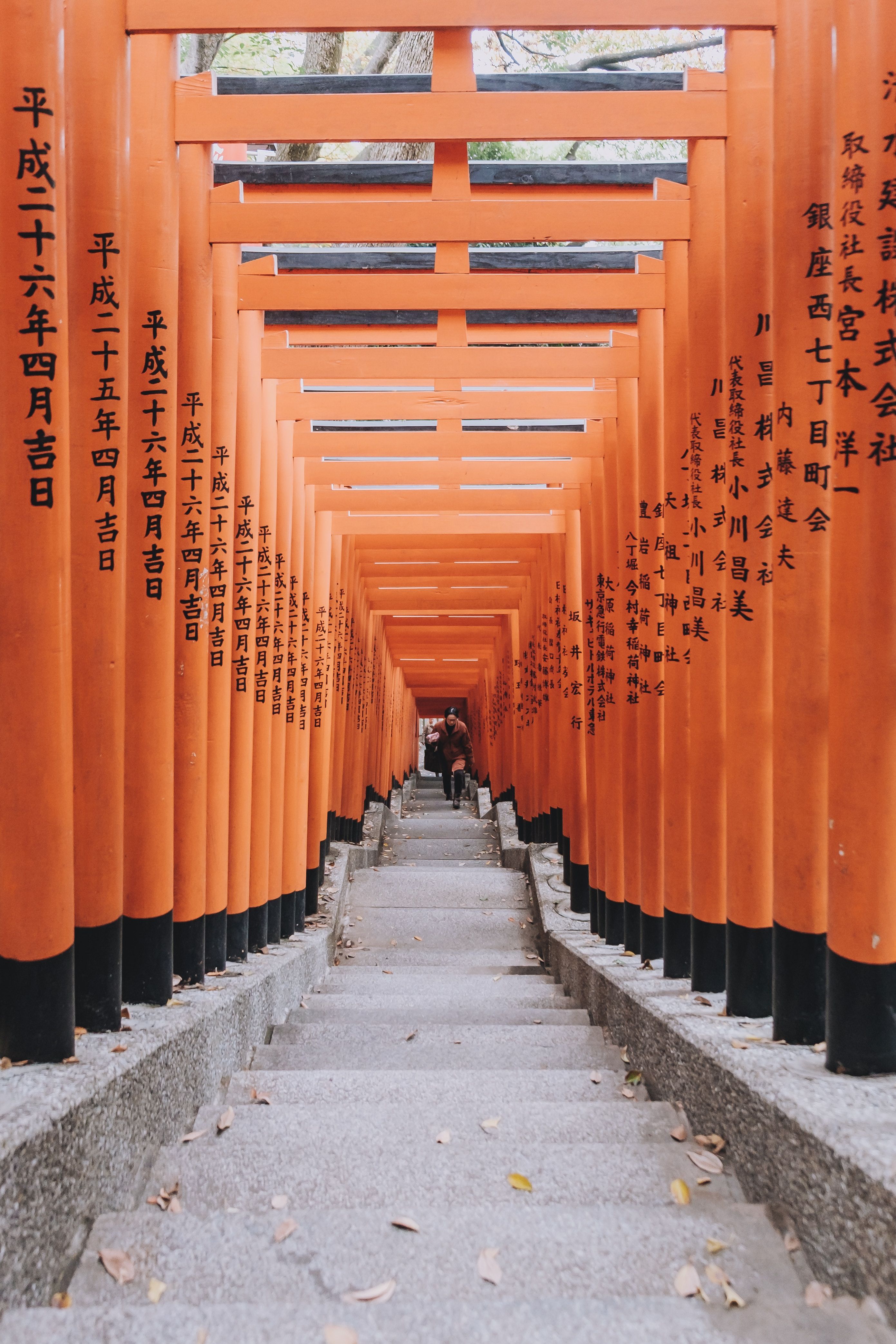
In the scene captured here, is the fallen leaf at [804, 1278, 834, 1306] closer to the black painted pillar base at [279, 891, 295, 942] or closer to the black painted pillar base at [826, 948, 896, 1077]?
the black painted pillar base at [826, 948, 896, 1077]

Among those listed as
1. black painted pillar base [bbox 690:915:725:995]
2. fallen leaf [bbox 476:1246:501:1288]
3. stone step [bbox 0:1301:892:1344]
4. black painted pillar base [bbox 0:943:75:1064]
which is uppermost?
black painted pillar base [bbox 0:943:75:1064]

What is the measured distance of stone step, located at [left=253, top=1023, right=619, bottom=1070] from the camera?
14.5 feet

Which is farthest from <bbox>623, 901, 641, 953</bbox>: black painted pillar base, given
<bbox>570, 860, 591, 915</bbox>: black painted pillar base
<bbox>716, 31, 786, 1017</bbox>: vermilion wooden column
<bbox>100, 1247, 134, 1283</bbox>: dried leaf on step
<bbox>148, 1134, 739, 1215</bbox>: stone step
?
<bbox>100, 1247, 134, 1283</bbox>: dried leaf on step

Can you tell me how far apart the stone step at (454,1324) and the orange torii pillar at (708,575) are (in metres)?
2.26

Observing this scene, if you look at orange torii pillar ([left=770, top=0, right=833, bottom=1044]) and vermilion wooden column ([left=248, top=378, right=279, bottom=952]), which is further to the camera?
vermilion wooden column ([left=248, top=378, right=279, bottom=952])

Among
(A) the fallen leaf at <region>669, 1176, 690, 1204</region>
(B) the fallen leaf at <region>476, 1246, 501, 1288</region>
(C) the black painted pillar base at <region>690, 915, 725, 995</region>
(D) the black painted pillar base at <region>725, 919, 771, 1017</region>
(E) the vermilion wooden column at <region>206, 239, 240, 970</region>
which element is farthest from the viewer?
(E) the vermilion wooden column at <region>206, 239, 240, 970</region>

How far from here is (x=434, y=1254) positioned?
7.61 ft

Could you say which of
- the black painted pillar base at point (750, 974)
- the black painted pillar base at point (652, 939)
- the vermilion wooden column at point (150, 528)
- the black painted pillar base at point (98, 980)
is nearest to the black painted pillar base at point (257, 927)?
the vermilion wooden column at point (150, 528)

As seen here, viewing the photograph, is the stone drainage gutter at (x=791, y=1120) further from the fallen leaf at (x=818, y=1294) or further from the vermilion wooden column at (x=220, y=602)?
the vermilion wooden column at (x=220, y=602)

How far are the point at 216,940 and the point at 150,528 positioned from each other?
7.51ft

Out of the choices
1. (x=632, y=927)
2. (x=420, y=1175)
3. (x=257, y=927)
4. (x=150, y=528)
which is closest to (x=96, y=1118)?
(x=420, y=1175)

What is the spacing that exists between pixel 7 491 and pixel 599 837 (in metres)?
5.16

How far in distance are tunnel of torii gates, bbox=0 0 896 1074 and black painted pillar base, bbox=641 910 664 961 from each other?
2 cm

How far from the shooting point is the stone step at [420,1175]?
9.02ft
